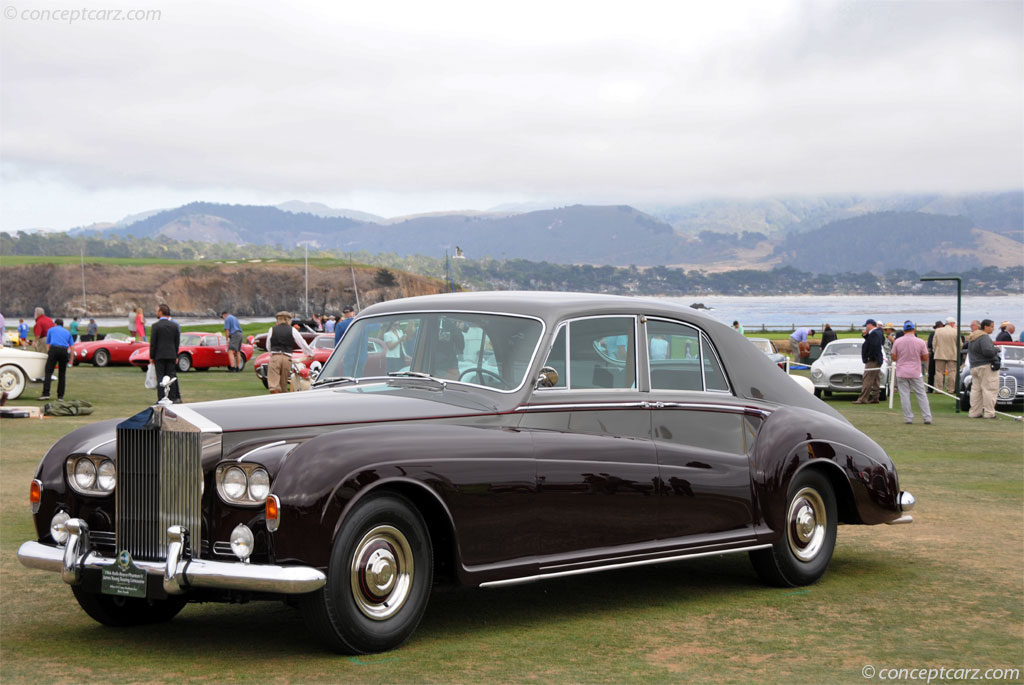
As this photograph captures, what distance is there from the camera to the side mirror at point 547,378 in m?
6.75

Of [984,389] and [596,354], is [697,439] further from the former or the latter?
[984,389]

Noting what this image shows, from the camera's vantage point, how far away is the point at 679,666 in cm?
573

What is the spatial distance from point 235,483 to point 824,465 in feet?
13.5

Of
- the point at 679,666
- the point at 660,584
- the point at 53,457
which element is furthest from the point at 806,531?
the point at 53,457

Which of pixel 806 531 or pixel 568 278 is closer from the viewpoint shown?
pixel 806 531

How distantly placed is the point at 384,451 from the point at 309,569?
0.69 metres

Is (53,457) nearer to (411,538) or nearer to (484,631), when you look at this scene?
(411,538)

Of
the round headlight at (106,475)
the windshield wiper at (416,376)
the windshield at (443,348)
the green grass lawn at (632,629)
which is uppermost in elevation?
the windshield at (443,348)

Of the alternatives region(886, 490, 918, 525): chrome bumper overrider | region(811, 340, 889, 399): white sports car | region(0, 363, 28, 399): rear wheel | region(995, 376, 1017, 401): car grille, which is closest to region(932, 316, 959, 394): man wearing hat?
region(811, 340, 889, 399): white sports car

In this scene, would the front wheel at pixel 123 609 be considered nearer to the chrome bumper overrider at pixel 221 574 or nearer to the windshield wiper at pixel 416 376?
the chrome bumper overrider at pixel 221 574

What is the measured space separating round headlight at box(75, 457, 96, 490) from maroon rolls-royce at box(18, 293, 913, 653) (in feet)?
0.04

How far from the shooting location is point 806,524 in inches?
310

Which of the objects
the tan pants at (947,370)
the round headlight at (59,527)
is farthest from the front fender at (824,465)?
the tan pants at (947,370)

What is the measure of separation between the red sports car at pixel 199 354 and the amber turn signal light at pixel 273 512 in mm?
35108
